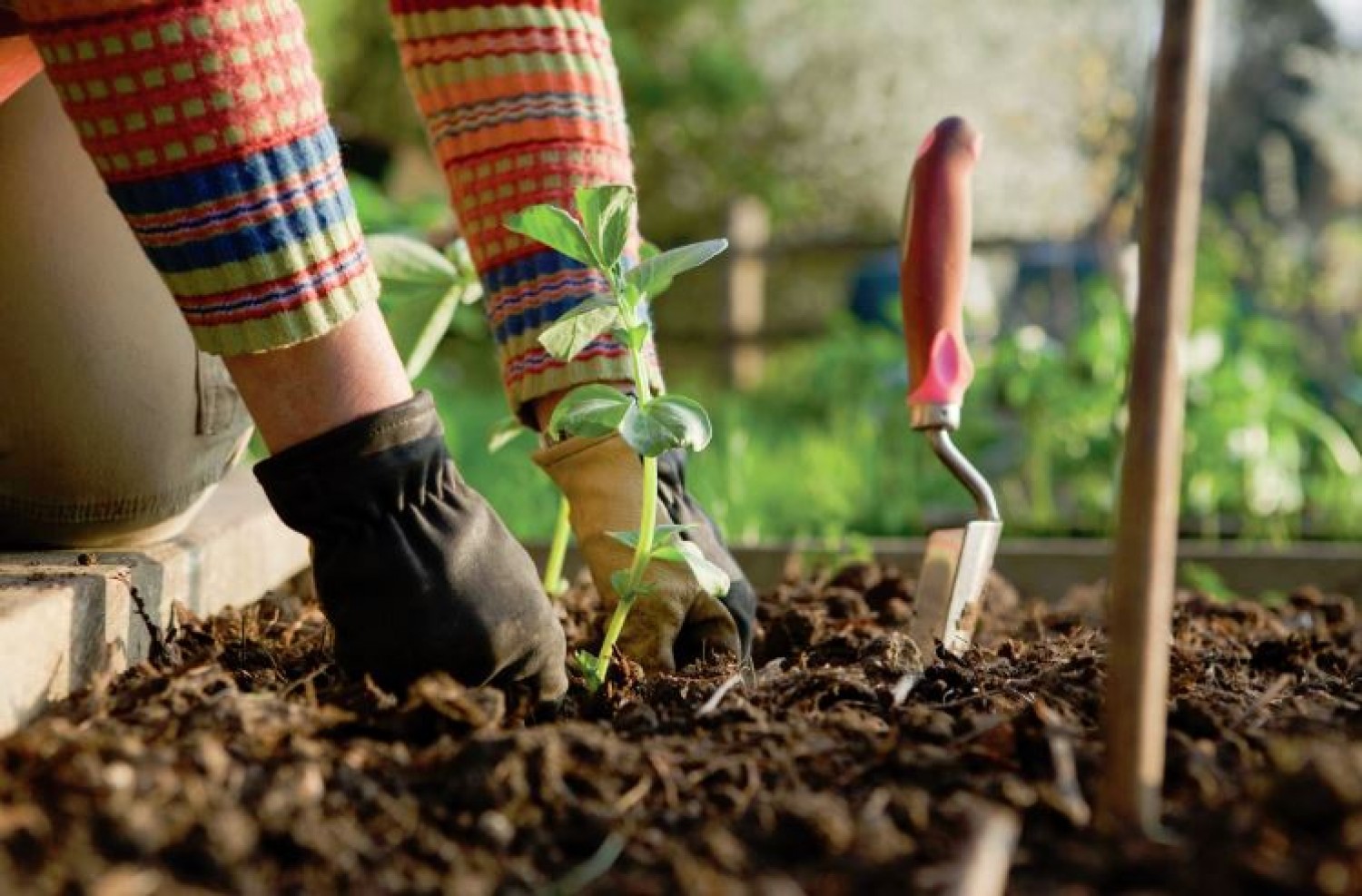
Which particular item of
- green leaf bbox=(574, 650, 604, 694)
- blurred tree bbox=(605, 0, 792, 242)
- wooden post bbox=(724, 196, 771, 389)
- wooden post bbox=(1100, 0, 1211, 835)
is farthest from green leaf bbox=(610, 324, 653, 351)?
blurred tree bbox=(605, 0, 792, 242)

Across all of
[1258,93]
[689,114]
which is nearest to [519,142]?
[689,114]

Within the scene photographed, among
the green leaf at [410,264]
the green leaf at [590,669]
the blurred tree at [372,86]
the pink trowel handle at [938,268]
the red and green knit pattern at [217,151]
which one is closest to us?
the red and green knit pattern at [217,151]

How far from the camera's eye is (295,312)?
1014 mm

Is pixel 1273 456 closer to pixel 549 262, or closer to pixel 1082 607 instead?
pixel 1082 607

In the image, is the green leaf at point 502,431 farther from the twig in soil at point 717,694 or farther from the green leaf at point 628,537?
the twig in soil at point 717,694

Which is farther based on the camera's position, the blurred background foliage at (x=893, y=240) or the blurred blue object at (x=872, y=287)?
the blurred blue object at (x=872, y=287)

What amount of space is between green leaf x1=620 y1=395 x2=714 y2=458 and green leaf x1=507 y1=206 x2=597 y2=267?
150mm

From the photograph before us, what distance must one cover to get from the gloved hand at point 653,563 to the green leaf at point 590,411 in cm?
17

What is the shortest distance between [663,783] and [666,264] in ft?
1.46

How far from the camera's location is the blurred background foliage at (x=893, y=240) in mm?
3305

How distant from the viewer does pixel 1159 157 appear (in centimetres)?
72

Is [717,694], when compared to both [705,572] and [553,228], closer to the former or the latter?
[705,572]

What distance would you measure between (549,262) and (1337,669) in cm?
90

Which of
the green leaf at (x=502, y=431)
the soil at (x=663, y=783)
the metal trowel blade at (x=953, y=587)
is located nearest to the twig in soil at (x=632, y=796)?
the soil at (x=663, y=783)
